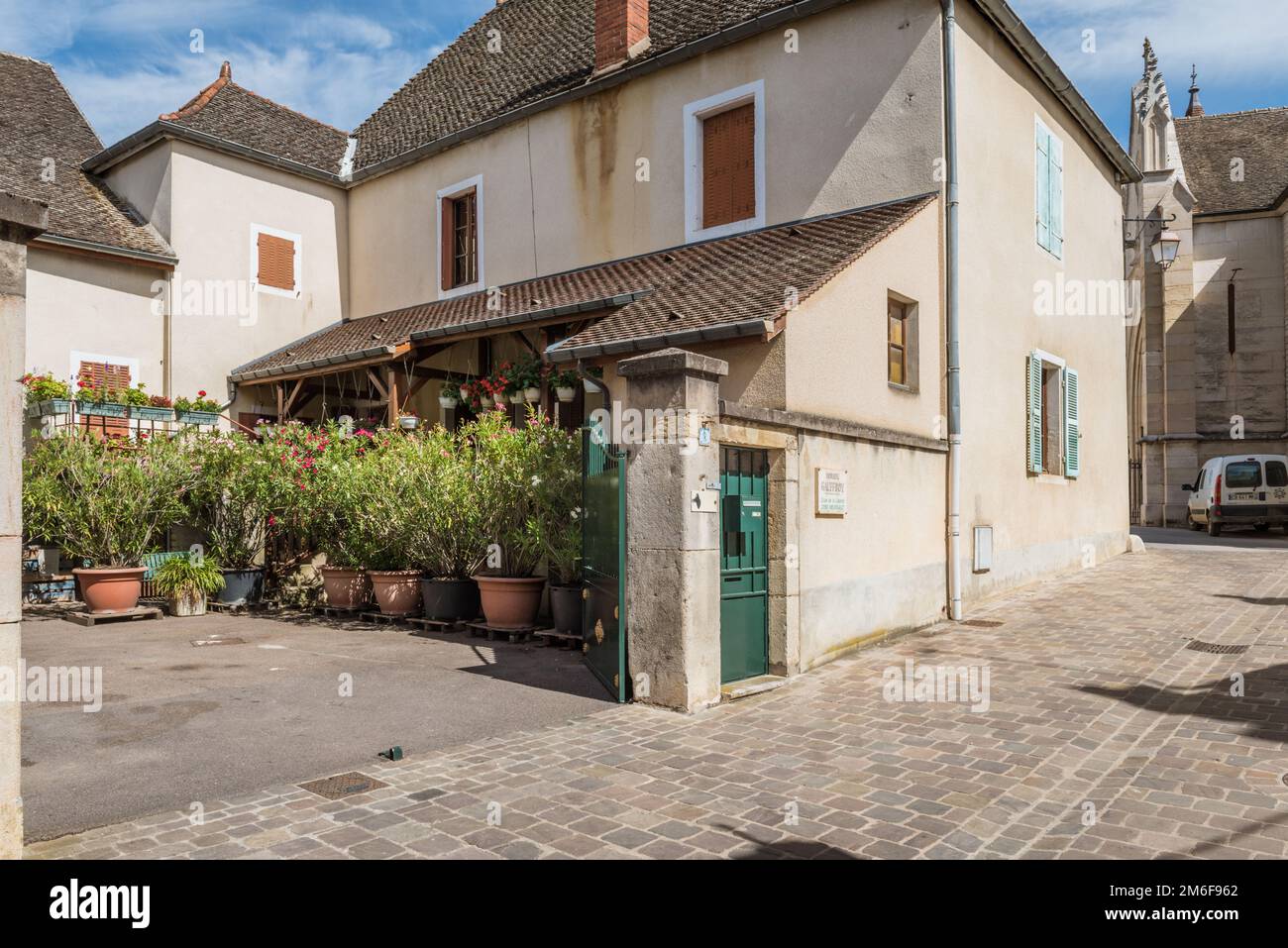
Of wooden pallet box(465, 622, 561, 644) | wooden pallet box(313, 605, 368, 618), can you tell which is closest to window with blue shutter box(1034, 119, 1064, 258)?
wooden pallet box(465, 622, 561, 644)

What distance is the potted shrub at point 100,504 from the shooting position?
10.9m

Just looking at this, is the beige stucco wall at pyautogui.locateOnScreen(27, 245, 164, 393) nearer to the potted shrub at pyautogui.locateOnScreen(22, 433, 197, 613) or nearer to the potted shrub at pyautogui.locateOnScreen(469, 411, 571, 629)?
the potted shrub at pyautogui.locateOnScreen(22, 433, 197, 613)

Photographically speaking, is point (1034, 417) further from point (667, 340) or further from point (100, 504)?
point (100, 504)

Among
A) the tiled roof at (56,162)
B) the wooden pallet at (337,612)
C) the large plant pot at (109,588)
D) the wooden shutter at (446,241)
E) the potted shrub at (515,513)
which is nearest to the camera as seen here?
the potted shrub at (515,513)

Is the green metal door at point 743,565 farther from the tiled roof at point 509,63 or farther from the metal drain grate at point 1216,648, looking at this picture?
the tiled roof at point 509,63

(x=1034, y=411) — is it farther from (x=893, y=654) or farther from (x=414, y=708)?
(x=414, y=708)

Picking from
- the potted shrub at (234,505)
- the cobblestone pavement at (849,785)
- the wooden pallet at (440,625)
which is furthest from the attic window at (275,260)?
the cobblestone pavement at (849,785)

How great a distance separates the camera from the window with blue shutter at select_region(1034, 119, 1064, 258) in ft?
42.5

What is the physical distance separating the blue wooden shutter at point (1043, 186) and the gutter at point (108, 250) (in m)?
14.1

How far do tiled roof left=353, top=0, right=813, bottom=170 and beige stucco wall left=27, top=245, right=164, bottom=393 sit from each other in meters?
5.01

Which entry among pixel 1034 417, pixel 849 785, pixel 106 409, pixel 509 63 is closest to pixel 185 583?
pixel 106 409

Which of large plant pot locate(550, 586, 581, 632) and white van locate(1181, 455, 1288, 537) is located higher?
white van locate(1181, 455, 1288, 537)

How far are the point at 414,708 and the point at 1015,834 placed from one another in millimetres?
4051

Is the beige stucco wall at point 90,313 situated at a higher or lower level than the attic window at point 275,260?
lower
